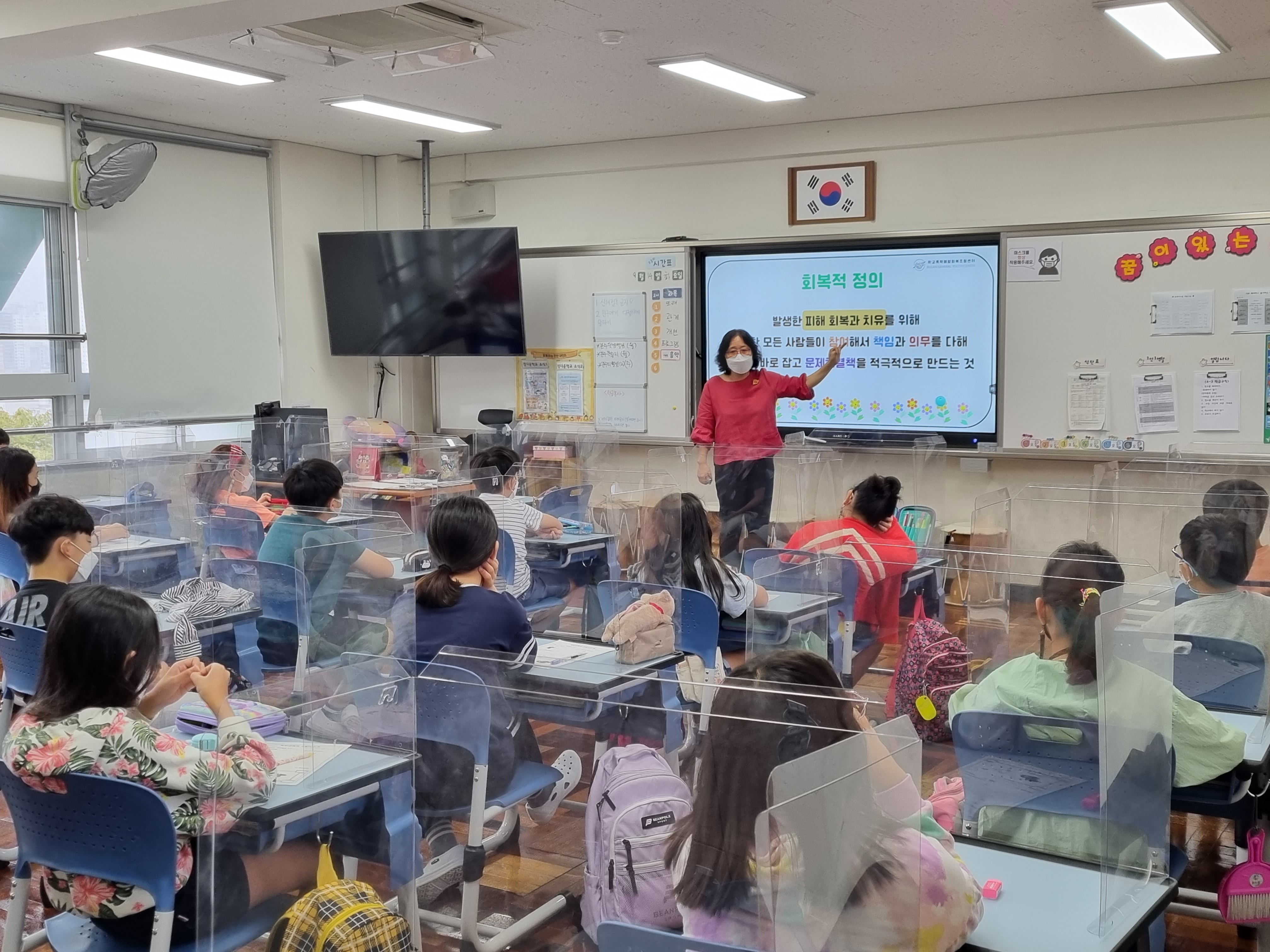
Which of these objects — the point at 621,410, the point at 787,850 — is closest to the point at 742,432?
the point at 621,410

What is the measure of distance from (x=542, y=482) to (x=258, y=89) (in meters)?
2.66

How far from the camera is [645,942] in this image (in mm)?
1497

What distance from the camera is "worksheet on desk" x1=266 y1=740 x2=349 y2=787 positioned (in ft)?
7.04

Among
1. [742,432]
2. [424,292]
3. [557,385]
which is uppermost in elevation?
[424,292]

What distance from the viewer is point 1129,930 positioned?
1838 millimetres

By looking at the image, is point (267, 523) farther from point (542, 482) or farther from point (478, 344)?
point (478, 344)

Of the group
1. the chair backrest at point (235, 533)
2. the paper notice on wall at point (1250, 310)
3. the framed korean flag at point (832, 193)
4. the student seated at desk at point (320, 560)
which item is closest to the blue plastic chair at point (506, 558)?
the student seated at desk at point (320, 560)

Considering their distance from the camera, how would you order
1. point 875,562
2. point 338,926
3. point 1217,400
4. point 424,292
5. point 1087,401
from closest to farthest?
point 338,926, point 875,562, point 1217,400, point 1087,401, point 424,292

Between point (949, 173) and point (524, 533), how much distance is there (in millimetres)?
3613

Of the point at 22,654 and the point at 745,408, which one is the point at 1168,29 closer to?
the point at 745,408

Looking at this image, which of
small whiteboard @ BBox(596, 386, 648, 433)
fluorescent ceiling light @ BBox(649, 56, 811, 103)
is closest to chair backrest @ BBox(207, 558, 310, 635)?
fluorescent ceiling light @ BBox(649, 56, 811, 103)

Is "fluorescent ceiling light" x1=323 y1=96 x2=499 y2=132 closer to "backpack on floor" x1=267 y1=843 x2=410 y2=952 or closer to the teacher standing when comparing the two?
the teacher standing

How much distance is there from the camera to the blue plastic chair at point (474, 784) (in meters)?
2.33

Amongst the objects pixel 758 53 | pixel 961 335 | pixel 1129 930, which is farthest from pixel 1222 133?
pixel 1129 930
